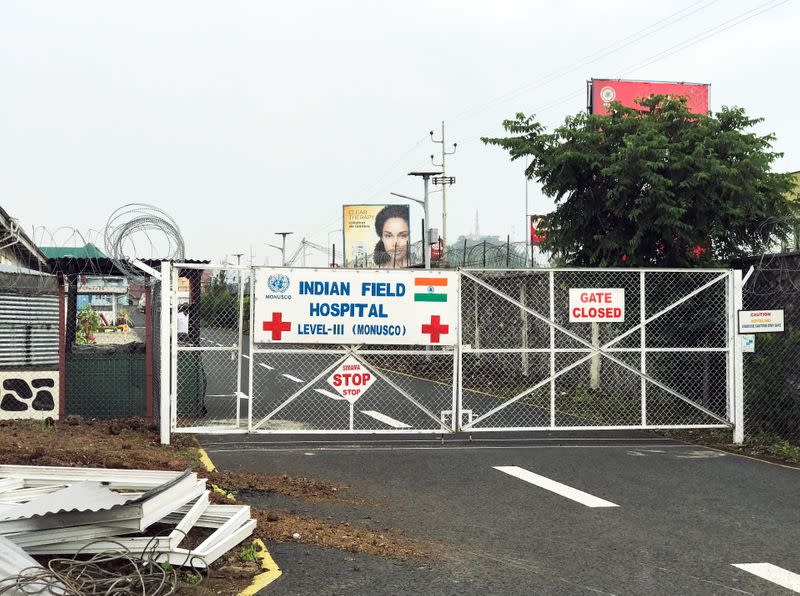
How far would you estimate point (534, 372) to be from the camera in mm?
20859

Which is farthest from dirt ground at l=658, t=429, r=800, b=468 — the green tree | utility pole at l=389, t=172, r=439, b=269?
utility pole at l=389, t=172, r=439, b=269

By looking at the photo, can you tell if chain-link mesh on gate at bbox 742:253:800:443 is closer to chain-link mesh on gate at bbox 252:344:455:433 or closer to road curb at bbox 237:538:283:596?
chain-link mesh on gate at bbox 252:344:455:433

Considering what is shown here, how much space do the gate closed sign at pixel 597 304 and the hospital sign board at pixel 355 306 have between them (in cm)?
166

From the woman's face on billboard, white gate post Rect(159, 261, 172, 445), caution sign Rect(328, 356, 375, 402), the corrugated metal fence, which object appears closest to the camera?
white gate post Rect(159, 261, 172, 445)

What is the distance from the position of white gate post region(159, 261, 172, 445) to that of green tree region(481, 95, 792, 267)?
6745 millimetres

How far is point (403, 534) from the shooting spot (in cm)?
725

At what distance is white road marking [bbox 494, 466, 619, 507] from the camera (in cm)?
861

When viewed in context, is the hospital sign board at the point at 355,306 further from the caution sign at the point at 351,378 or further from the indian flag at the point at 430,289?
the caution sign at the point at 351,378

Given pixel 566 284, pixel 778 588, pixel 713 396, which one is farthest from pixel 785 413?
pixel 778 588

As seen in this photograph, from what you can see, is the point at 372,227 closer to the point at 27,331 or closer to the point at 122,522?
the point at 27,331

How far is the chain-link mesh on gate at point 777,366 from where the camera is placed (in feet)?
40.8

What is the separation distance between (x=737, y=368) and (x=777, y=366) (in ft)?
2.18

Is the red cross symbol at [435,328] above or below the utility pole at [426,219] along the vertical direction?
below

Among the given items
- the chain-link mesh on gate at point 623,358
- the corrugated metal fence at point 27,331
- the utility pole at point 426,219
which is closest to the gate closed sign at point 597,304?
the chain-link mesh on gate at point 623,358
